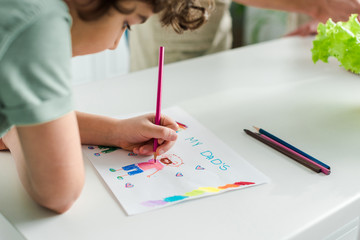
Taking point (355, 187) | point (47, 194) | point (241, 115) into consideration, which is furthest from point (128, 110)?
point (355, 187)

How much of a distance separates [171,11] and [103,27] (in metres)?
0.11

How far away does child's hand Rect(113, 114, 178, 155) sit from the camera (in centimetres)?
73

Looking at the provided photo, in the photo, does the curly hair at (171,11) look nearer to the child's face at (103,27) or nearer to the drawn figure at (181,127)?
the child's face at (103,27)

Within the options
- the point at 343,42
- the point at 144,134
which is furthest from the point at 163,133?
the point at 343,42

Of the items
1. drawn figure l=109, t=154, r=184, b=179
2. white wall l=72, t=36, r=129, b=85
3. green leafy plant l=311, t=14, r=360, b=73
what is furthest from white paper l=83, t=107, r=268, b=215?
white wall l=72, t=36, r=129, b=85

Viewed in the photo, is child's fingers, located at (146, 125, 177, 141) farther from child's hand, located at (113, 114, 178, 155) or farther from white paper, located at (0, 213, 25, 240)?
white paper, located at (0, 213, 25, 240)

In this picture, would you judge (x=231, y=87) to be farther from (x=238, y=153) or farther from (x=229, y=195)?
(x=229, y=195)

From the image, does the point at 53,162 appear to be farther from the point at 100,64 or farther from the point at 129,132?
the point at 100,64

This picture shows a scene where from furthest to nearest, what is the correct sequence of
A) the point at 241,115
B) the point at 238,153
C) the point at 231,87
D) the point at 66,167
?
the point at 231,87 < the point at 241,115 < the point at 238,153 < the point at 66,167

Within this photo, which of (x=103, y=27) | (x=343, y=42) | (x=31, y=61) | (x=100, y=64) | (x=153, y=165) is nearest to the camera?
(x=31, y=61)

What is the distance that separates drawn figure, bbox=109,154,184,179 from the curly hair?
0.22 metres

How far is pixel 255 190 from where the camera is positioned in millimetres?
647

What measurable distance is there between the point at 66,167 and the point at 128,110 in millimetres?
313

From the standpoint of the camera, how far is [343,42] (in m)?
0.82
